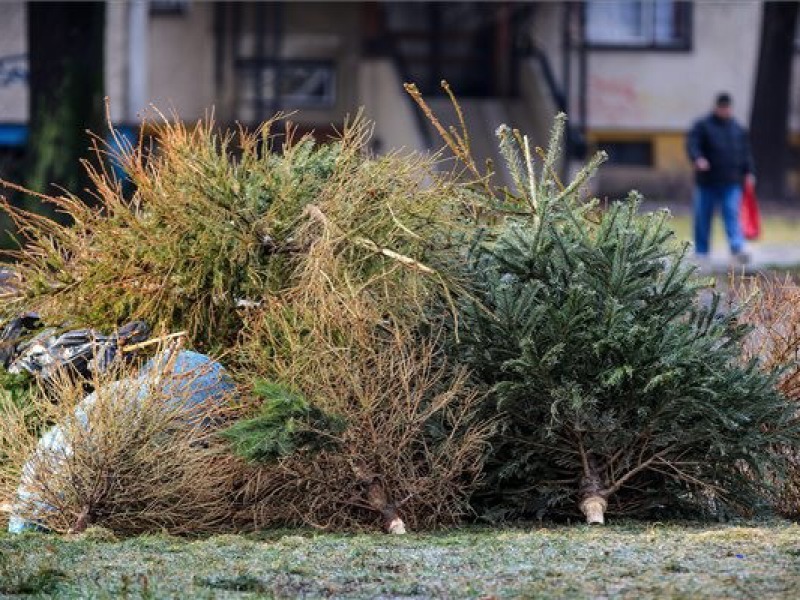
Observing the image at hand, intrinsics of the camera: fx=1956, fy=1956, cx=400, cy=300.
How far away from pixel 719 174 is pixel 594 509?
13.1 m

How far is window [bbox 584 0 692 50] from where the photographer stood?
3497cm

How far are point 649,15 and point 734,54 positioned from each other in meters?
1.67

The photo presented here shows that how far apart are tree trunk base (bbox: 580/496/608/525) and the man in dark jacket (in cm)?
1277

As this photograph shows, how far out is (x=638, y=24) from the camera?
3538 centimetres

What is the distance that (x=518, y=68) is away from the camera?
3219 cm

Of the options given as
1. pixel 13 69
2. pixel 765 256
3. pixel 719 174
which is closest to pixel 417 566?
pixel 719 174

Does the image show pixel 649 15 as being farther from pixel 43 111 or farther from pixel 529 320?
pixel 529 320

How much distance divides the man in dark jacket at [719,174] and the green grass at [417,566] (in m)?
13.5

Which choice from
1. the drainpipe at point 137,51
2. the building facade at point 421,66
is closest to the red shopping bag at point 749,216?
the building facade at point 421,66

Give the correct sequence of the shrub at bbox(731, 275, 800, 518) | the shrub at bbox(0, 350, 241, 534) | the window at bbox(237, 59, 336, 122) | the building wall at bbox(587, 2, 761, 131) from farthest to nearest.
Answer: the building wall at bbox(587, 2, 761, 131), the window at bbox(237, 59, 336, 122), the shrub at bbox(731, 275, 800, 518), the shrub at bbox(0, 350, 241, 534)

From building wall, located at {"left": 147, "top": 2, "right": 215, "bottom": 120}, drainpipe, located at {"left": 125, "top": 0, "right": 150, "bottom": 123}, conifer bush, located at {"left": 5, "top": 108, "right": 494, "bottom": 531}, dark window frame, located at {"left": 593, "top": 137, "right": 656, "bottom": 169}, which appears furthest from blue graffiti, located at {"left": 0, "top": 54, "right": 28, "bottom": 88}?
conifer bush, located at {"left": 5, "top": 108, "right": 494, "bottom": 531}

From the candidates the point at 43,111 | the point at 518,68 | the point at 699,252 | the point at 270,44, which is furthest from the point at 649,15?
the point at 43,111

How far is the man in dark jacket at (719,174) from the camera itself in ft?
68.6

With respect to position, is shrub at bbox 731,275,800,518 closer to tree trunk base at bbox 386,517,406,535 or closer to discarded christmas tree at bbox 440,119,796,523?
discarded christmas tree at bbox 440,119,796,523
